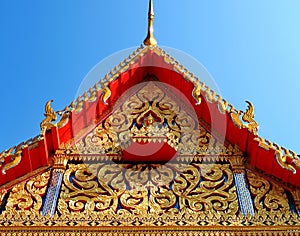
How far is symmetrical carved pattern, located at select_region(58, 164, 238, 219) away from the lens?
→ 33.3 feet

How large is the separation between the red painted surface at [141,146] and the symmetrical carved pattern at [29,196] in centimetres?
23

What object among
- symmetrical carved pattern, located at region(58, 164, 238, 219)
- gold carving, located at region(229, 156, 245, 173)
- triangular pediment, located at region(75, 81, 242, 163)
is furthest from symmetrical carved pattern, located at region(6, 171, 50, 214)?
gold carving, located at region(229, 156, 245, 173)

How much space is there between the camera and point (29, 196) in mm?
10531

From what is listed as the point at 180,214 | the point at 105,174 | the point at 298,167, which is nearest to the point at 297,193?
the point at 298,167

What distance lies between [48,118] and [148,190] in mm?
1997

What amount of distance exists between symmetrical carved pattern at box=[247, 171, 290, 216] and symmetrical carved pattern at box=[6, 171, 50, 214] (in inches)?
121

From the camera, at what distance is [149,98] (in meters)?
12.7

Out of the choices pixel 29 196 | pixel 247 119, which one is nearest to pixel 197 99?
pixel 247 119

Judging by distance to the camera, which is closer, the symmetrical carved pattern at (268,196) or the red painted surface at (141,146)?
the symmetrical carved pattern at (268,196)

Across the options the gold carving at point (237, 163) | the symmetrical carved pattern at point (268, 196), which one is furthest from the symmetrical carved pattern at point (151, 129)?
the symmetrical carved pattern at point (268, 196)

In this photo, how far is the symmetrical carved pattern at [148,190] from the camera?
10.2m

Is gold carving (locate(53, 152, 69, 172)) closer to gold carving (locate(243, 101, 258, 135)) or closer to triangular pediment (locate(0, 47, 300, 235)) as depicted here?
triangular pediment (locate(0, 47, 300, 235))

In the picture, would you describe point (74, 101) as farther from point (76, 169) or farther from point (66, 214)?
point (66, 214)

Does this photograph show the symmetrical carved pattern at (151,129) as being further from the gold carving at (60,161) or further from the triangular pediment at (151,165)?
the gold carving at (60,161)
